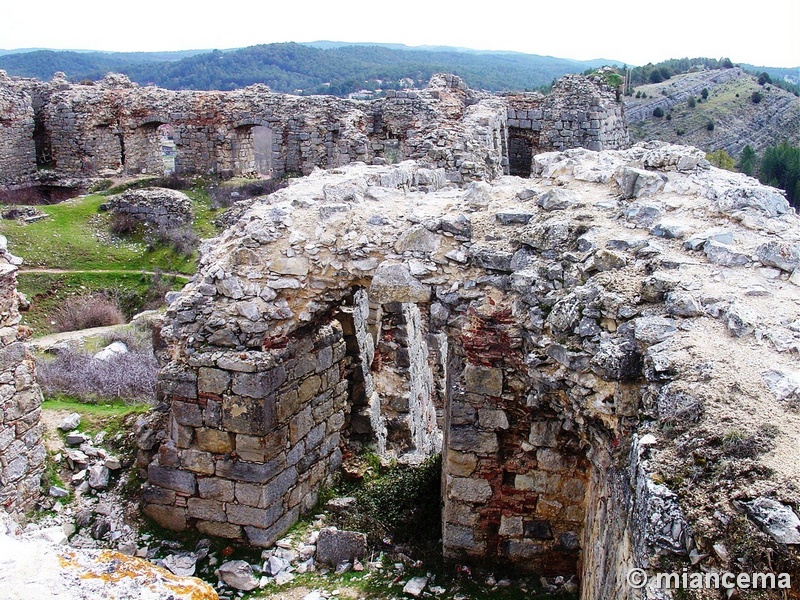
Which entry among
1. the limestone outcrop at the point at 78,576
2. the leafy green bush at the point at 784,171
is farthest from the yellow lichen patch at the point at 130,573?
the leafy green bush at the point at 784,171

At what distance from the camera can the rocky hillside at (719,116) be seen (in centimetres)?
4131

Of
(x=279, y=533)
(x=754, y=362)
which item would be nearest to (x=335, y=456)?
(x=279, y=533)

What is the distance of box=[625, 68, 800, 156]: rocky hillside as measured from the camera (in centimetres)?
4131

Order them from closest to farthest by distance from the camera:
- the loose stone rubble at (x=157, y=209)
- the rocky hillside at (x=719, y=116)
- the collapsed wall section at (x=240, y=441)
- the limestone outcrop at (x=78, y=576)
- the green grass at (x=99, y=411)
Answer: the limestone outcrop at (x=78, y=576) → the collapsed wall section at (x=240, y=441) → the green grass at (x=99, y=411) → the loose stone rubble at (x=157, y=209) → the rocky hillside at (x=719, y=116)

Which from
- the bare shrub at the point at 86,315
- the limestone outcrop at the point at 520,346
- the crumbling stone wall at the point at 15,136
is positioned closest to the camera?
the limestone outcrop at the point at 520,346

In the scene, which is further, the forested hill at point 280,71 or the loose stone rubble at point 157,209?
the forested hill at point 280,71

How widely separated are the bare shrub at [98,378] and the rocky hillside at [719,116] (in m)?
33.8

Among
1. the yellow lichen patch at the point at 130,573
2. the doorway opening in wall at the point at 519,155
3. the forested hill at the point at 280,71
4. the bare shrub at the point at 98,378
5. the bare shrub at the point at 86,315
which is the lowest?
the bare shrub at the point at 86,315

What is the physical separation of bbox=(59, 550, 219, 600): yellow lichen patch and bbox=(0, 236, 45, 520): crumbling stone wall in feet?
13.7

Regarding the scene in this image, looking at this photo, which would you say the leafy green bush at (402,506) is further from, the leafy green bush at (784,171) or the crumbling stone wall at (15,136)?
the leafy green bush at (784,171)

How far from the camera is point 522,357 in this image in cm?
560

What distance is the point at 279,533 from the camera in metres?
6.68

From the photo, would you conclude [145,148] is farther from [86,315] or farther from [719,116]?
[719,116]

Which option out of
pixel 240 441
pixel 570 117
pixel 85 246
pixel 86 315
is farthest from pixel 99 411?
pixel 570 117
